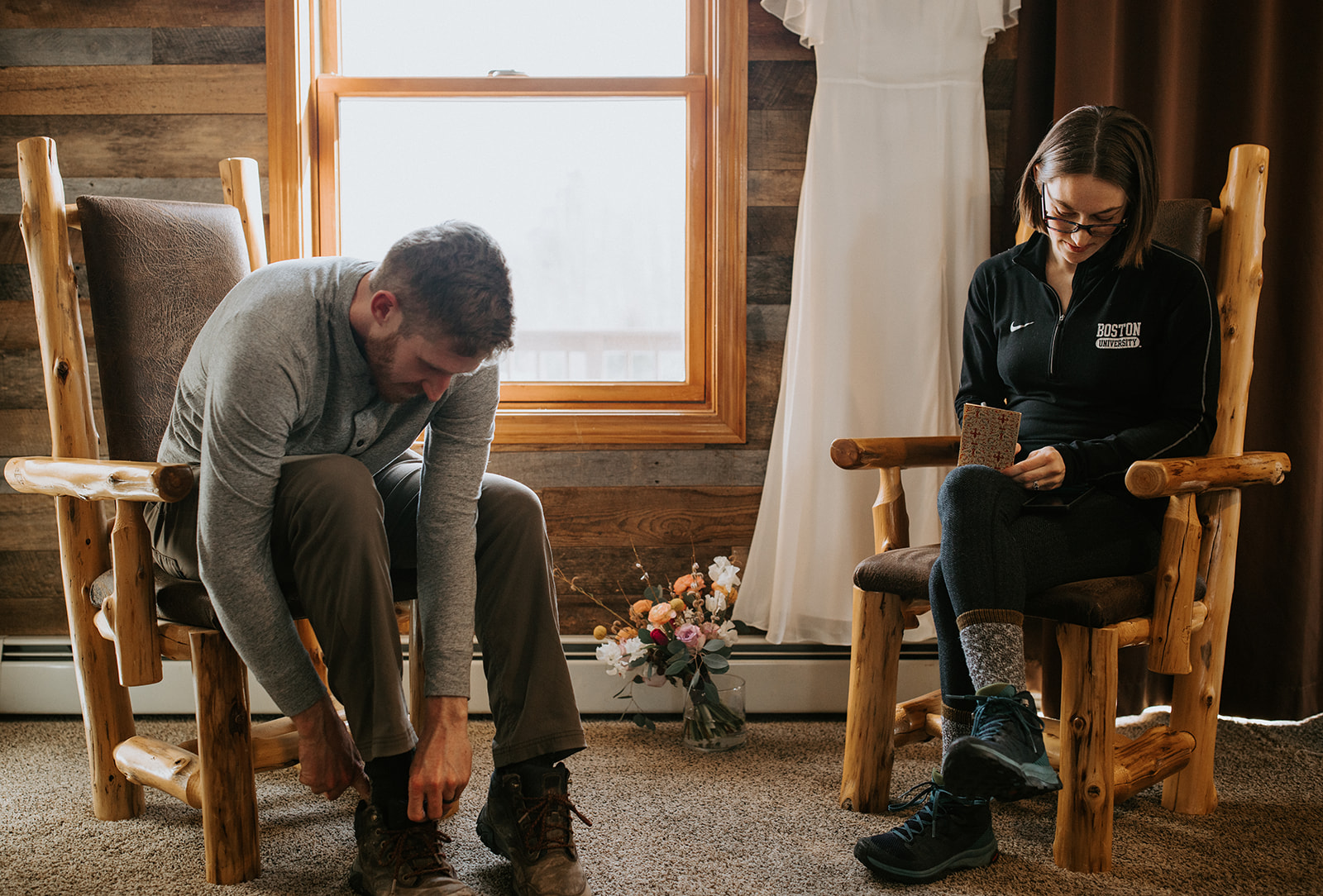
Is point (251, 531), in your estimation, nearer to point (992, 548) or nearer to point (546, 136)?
point (992, 548)

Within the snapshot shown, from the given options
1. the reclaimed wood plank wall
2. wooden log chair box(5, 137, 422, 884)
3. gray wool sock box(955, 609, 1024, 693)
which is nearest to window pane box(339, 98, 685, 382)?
the reclaimed wood plank wall

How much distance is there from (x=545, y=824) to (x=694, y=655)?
69 cm

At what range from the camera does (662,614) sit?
1884mm

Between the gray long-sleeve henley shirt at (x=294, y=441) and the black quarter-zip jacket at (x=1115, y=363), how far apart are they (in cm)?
91

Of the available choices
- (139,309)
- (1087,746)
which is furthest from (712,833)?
(139,309)

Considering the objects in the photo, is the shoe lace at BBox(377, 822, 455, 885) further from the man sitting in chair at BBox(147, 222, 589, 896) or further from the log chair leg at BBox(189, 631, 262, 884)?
the log chair leg at BBox(189, 631, 262, 884)

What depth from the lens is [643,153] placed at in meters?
2.19

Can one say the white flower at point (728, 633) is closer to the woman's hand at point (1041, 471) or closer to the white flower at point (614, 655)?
the white flower at point (614, 655)

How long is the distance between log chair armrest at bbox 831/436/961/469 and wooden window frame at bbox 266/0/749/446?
0.55 meters

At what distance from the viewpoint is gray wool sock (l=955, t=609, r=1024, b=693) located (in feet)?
4.16

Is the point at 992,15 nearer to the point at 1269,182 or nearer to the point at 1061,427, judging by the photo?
the point at 1269,182

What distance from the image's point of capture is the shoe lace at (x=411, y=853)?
119 cm

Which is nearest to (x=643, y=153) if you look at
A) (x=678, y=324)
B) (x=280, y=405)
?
(x=678, y=324)

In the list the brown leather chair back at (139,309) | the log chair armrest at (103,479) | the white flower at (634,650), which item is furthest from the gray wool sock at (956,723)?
the brown leather chair back at (139,309)
